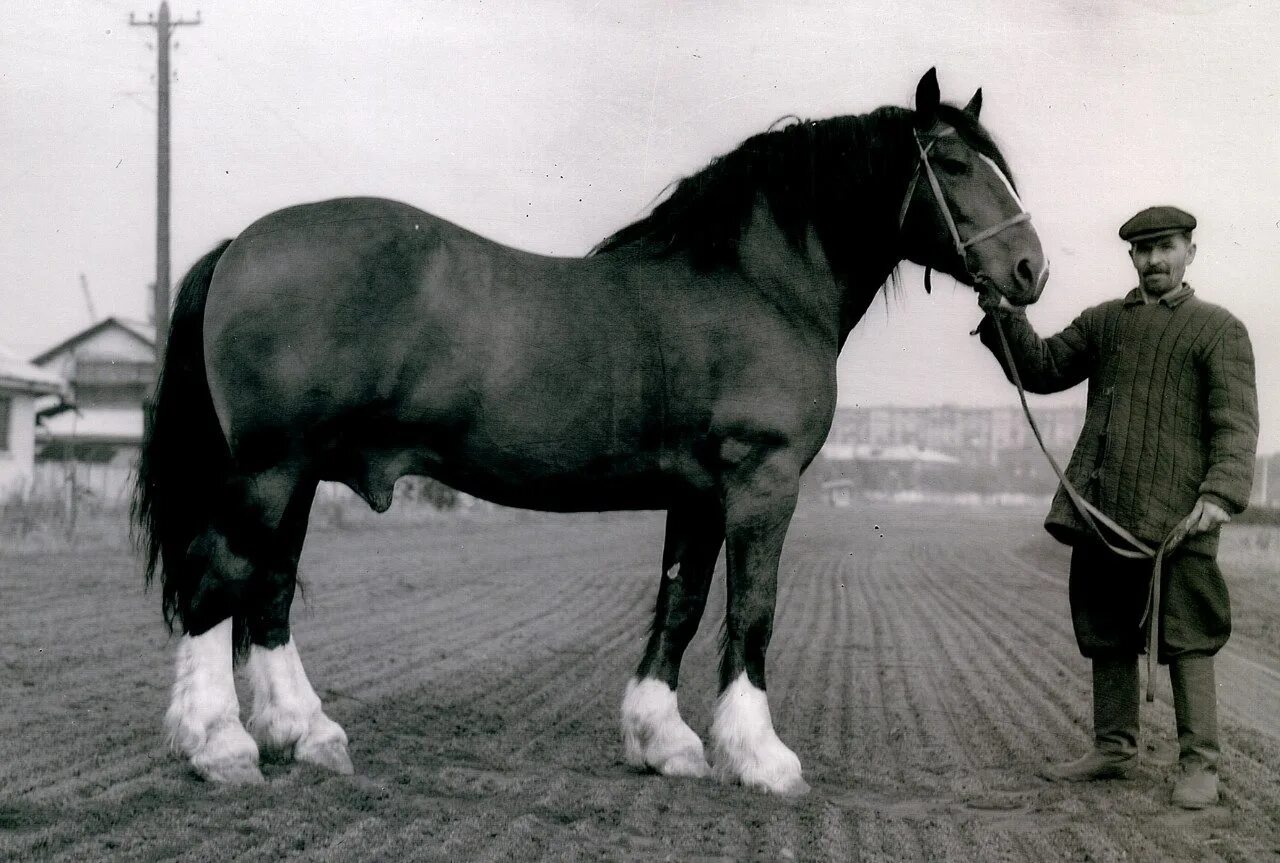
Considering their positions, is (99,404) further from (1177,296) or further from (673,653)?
(1177,296)

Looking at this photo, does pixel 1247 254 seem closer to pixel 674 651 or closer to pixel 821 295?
pixel 821 295

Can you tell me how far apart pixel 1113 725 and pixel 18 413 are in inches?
632

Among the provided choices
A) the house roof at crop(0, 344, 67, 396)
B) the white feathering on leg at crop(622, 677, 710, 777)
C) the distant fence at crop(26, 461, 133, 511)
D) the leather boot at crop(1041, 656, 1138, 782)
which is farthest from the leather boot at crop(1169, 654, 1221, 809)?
the house roof at crop(0, 344, 67, 396)

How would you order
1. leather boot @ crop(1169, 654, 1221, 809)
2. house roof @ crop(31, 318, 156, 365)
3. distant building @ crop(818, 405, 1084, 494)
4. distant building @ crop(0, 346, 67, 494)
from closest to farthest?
leather boot @ crop(1169, 654, 1221, 809)
distant building @ crop(818, 405, 1084, 494)
distant building @ crop(0, 346, 67, 494)
house roof @ crop(31, 318, 156, 365)

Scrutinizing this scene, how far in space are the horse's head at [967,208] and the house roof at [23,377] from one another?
14.2 m

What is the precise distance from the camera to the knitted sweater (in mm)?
4004

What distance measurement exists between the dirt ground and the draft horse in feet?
1.18

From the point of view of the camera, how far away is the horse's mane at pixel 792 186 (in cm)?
430

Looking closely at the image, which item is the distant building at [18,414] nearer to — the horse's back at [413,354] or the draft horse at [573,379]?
the draft horse at [573,379]

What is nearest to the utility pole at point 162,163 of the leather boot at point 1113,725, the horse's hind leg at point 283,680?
Result: the horse's hind leg at point 283,680

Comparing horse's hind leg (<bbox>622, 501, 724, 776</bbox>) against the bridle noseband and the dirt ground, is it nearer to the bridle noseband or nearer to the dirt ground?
the dirt ground

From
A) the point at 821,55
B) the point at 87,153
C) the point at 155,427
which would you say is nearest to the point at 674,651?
the point at 155,427

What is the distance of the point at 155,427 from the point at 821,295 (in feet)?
8.53

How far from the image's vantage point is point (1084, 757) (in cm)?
439
